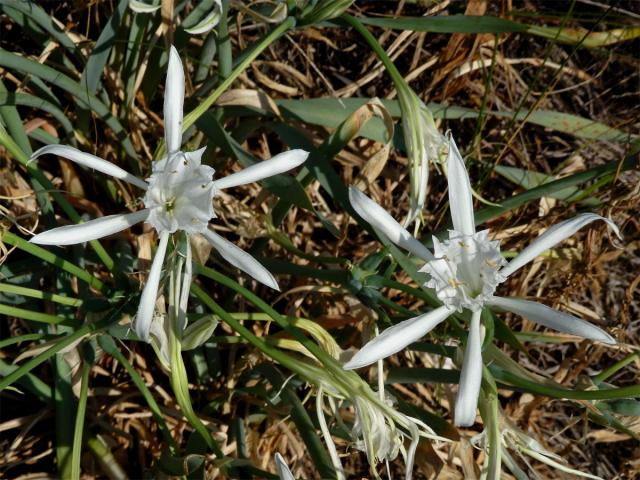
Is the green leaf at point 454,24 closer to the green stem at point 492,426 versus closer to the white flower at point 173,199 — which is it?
the white flower at point 173,199

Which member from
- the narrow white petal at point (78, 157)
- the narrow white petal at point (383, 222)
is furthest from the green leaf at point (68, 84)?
the narrow white petal at point (383, 222)

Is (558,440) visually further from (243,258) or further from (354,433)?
(243,258)

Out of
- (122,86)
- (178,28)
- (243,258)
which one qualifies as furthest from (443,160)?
(122,86)

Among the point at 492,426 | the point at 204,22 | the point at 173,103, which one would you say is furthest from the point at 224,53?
the point at 492,426

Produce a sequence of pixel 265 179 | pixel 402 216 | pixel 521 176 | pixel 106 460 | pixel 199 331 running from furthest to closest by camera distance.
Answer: pixel 402 216, pixel 521 176, pixel 106 460, pixel 265 179, pixel 199 331

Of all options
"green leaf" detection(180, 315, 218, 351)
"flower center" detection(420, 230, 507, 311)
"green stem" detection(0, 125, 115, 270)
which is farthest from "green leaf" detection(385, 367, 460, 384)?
"green stem" detection(0, 125, 115, 270)

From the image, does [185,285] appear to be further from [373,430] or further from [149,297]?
[373,430]
